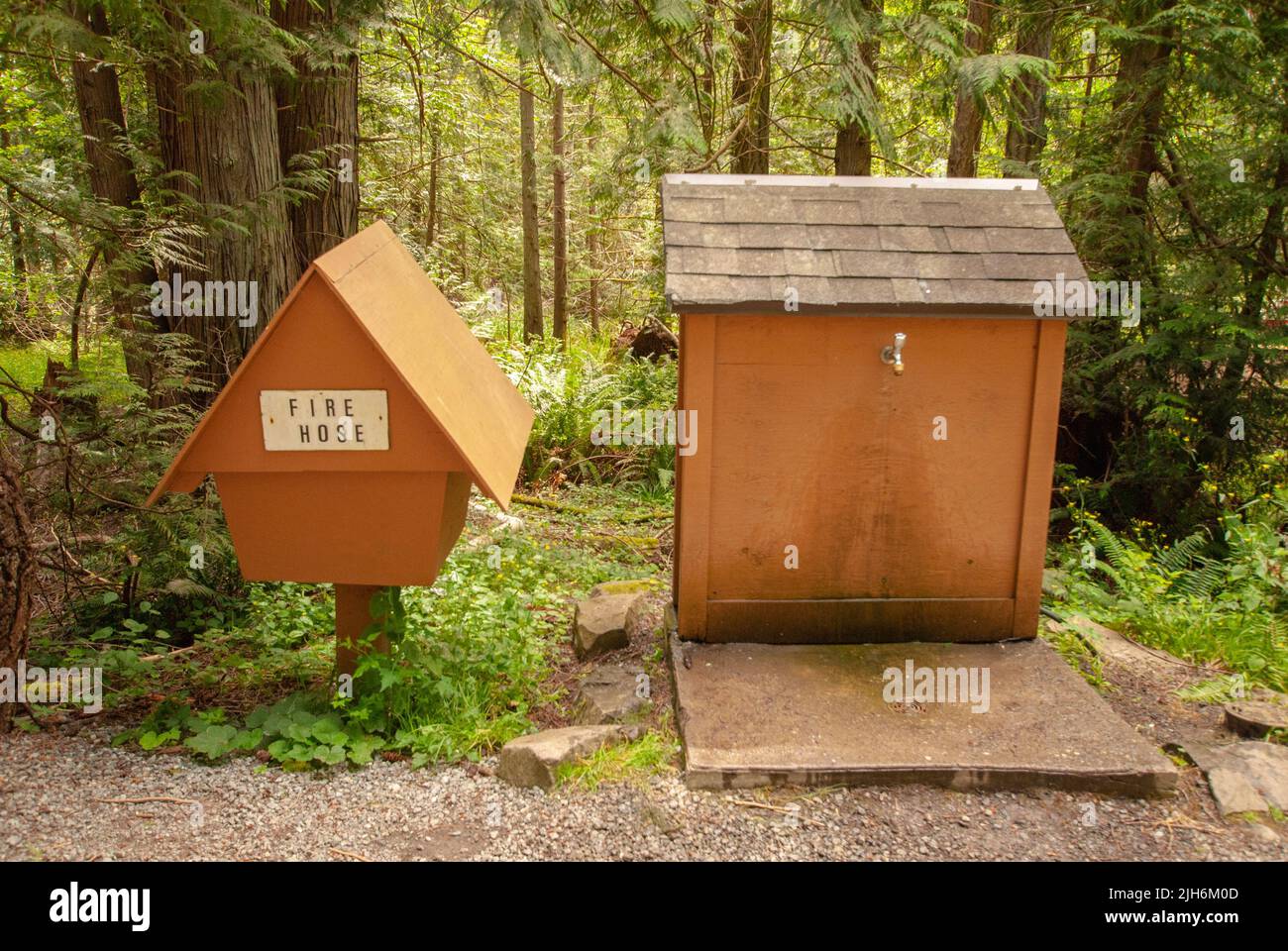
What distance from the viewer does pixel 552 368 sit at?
11062mm

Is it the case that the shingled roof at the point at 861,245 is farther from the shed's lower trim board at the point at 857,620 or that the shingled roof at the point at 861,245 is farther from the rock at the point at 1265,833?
the rock at the point at 1265,833

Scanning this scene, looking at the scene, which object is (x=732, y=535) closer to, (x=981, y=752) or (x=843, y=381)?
(x=843, y=381)

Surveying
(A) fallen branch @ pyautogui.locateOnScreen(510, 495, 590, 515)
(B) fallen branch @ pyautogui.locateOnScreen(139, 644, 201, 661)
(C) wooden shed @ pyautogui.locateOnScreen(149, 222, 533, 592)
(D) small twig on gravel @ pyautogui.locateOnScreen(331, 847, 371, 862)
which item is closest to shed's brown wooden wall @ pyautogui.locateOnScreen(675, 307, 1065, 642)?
(C) wooden shed @ pyautogui.locateOnScreen(149, 222, 533, 592)

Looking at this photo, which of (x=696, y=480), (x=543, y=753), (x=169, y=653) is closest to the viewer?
(x=543, y=753)

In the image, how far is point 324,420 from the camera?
11.5 feet

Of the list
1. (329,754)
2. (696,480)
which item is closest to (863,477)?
(696,480)

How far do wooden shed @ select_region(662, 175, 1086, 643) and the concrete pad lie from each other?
22 centimetres

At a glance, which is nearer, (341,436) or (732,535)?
(341,436)

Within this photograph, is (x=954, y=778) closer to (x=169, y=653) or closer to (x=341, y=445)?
(x=341, y=445)

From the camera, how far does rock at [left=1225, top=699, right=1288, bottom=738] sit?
13.5 ft

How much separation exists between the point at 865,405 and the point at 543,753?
2.38 m

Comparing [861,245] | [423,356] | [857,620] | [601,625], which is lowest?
Result: [601,625]

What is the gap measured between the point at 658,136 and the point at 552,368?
14.1 ft

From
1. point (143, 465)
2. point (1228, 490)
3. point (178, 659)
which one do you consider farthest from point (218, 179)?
point (1228, 490)
